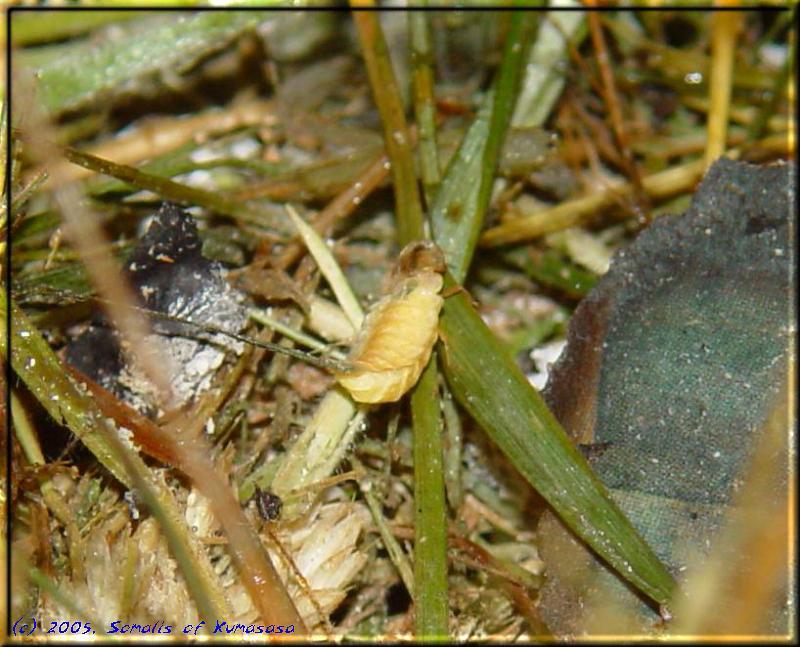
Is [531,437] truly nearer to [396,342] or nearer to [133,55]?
[396,342]

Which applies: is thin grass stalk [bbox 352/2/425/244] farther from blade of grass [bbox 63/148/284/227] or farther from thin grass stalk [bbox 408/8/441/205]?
blade of grass [bbox 63/148/284/227]

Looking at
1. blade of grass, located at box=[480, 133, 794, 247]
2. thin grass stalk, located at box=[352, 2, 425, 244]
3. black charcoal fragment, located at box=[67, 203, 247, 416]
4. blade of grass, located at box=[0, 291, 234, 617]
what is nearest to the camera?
blade of grass, located at box=[0, 291, 234, 617]

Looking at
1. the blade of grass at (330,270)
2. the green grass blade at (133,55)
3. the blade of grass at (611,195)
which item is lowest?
the blade of grass at (330,270)

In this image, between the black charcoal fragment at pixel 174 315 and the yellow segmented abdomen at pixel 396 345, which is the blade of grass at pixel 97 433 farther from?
the yellow segmented abdomen at pixel 396 345

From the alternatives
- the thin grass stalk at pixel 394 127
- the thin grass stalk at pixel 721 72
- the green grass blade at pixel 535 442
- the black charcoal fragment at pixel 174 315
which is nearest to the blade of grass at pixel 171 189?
the black charcoal fragment at pixel 174 315

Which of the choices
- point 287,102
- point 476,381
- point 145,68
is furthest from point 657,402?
point 145,68

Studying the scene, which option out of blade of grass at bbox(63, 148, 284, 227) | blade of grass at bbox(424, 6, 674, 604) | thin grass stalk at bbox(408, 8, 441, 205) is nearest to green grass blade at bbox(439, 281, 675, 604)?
blade of grass at bbox(424, 6, 674, 604)

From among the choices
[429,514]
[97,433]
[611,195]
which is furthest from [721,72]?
[97,433]
